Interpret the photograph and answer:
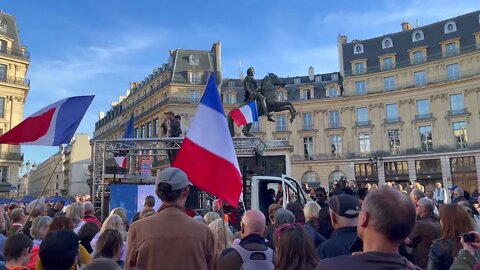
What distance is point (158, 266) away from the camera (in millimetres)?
2936

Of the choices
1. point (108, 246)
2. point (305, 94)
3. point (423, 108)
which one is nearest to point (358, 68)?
point (305, 94)

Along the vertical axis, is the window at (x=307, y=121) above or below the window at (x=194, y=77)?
below

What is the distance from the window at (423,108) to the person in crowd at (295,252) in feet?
162

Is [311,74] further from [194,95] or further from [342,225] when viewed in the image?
[342,225]

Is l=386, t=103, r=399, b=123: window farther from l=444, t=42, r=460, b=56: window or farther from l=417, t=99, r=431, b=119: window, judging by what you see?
l=444, t=42, r=460, b=56: window

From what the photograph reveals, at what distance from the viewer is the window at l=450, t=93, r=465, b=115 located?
4503 cm

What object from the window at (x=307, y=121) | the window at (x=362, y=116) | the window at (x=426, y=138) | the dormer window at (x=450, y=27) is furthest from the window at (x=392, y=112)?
the dormer window at (x=450, y=27)

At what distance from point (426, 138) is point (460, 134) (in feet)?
12.3

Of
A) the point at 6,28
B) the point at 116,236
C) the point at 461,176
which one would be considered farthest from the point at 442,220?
the point at 6,28

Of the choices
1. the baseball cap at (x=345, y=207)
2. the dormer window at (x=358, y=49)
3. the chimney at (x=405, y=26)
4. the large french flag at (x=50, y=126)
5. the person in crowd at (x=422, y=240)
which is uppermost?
the chimney at (x=405, y=26)

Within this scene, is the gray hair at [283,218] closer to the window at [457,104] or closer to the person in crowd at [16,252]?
the person in crowd at [16,252]

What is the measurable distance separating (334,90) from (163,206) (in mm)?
54249

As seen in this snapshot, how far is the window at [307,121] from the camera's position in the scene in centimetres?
5528

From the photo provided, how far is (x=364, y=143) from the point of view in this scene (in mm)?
51781
